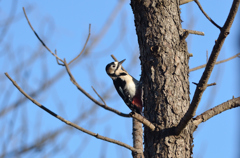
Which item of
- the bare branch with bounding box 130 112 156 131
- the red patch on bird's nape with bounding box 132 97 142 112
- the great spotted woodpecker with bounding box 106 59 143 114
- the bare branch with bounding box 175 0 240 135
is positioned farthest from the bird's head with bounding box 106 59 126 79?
the bare branch with bounding box 175 0 240 135

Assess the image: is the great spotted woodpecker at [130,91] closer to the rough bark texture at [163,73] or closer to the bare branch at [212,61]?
the rough bark texture at [163,73]

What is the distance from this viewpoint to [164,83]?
8.95 feet

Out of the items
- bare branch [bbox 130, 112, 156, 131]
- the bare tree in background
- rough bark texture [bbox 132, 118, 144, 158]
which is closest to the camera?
bare branch [bbox 130, 112, 156, 131]

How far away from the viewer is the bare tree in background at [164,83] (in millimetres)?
2531

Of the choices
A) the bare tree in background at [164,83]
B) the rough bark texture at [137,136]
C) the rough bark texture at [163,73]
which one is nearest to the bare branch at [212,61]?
the bare tree in background at [164,83]

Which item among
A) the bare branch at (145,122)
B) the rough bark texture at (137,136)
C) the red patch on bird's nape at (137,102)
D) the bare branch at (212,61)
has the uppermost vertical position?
the red patch on bird's nape at (137,102)

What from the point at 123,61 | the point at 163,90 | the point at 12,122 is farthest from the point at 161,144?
the point at 123,61

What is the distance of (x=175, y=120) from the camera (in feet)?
8.54

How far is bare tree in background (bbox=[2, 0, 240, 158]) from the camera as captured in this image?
2.53m

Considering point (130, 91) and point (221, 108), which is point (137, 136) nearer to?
point (221, 108)

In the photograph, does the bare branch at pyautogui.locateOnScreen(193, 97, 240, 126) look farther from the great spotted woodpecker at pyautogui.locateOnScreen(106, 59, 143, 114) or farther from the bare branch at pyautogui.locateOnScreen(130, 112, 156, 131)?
the great spotted woodpecker at pyautogui.locateOnScreen(106, 59, 143, 114)

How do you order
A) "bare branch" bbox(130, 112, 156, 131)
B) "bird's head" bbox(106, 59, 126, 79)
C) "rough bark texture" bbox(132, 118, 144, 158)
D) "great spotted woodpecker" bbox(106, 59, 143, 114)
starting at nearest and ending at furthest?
"bare branch" bbox(130, 112, 156, 131)
"rough bark texture" bbox(132, 118, 144, 158)
"great spotted woodpecker" bbox(106, 59, 143, 114)
"bird's head" bbox(106, 59, 126, 79)

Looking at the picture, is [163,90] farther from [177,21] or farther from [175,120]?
[177,21]

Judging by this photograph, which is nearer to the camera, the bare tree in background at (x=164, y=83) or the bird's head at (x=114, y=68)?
the bare tree in background at (x=164, y=83)
